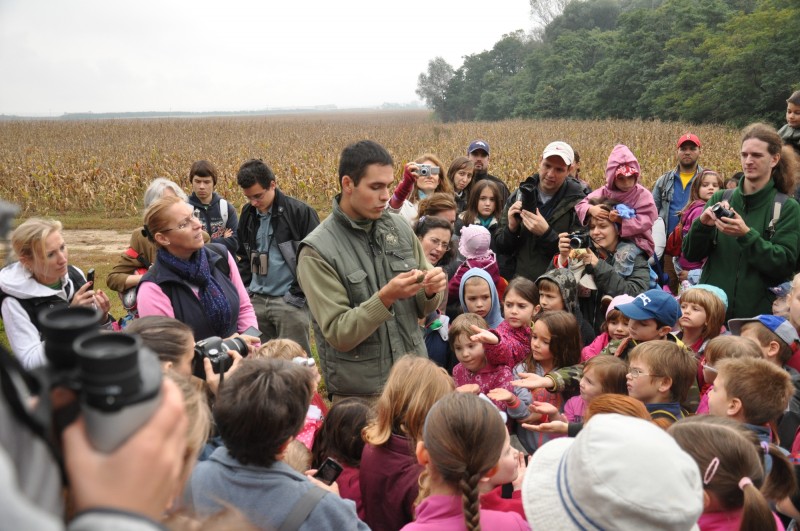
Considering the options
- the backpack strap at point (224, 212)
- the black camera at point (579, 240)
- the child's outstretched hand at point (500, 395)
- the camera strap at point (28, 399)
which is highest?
the camera strap at point (28, 399)

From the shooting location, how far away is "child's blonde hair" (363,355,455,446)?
237 cm

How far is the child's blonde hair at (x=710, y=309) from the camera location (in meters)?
3.55

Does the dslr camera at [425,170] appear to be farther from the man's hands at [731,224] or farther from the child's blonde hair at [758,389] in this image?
the child's blonde hair at [758,389]

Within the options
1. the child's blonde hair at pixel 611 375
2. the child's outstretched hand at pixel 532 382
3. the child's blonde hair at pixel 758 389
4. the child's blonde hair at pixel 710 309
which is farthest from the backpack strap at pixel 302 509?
the child's blonde hair at pixel 710 309

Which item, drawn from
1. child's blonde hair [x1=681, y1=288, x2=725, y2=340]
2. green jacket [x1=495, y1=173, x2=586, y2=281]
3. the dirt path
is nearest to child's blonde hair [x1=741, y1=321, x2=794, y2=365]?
child's blonde hair [x1=681, y1=288, x2=725, y2=340]

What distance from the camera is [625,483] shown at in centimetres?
131

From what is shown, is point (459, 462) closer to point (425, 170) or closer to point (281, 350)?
point (281, 350)

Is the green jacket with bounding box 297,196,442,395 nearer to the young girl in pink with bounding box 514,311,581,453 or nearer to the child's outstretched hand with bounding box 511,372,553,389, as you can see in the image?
the child's outstretched hand with bounding box 511,372,553,389

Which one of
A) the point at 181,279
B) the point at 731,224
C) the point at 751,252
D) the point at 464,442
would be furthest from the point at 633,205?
the point at 181,279

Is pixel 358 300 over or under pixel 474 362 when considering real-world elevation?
over

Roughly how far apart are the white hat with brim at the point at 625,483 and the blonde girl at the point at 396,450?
3.14 feet

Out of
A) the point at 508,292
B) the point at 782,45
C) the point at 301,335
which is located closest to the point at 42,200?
the point at 301,335

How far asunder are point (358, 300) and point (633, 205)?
2.57 metres

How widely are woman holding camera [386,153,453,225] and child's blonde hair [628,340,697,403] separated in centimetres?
265
